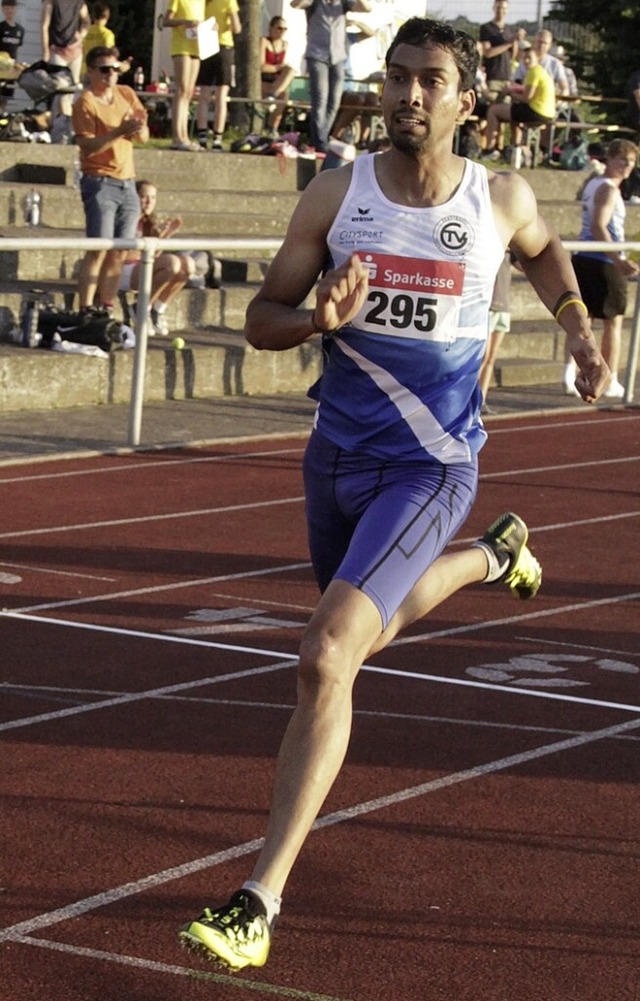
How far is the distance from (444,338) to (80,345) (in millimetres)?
8790

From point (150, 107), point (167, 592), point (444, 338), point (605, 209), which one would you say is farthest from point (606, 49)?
point (444, 338)

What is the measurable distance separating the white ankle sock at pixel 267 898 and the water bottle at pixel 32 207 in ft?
43.3

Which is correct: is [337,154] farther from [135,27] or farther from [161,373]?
[135,27]

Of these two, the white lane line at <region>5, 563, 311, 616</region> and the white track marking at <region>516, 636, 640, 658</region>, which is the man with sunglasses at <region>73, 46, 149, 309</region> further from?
the white track marking at <region>516, 636, 640, 658</region>

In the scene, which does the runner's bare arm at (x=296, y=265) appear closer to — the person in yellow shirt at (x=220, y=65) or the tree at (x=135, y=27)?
the person in yellow shirt at (x=220, y=65)

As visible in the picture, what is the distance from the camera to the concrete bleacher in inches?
515

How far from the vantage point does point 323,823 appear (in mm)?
4984

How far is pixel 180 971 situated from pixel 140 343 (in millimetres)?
8140

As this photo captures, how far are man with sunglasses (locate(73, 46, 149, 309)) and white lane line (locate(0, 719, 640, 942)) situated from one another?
27.0 ft

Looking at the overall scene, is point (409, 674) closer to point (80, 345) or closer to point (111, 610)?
point (111, 610)

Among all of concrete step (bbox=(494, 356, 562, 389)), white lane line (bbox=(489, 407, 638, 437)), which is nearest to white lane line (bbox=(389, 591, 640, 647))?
white lane line (bbox=(489, 407, 638, 437))

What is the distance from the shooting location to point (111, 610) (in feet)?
24.9

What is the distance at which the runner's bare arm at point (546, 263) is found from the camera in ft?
15.7

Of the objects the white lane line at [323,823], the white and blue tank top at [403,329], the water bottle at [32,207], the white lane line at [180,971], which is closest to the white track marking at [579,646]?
the white lane line at [323,823]
